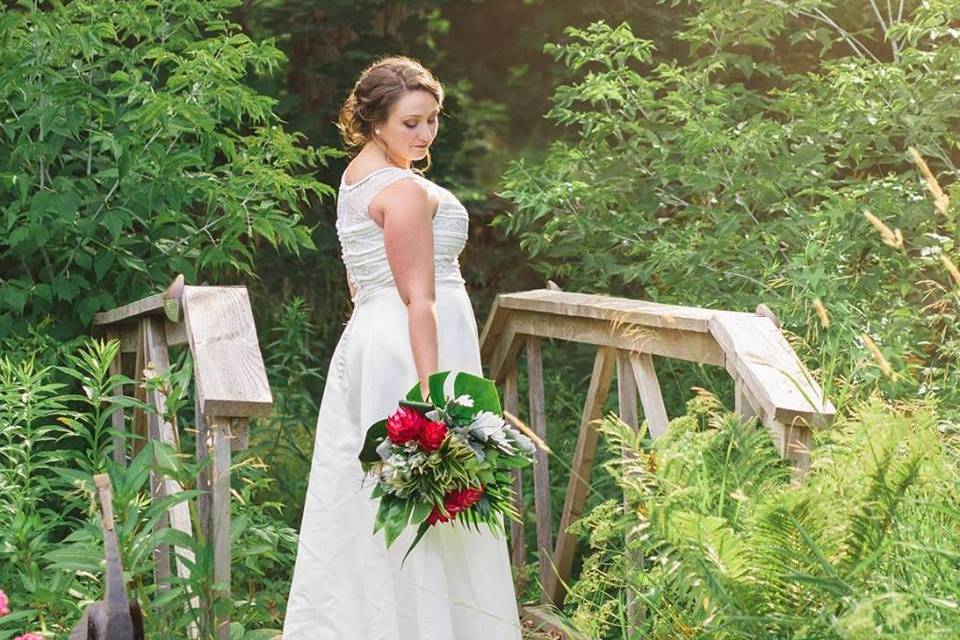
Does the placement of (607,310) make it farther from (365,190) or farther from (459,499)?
(459,499)

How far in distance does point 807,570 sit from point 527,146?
10997mm

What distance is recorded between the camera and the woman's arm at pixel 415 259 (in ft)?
12.4

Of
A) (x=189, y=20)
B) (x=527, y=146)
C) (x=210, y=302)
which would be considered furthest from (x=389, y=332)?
(x=527, y=146)

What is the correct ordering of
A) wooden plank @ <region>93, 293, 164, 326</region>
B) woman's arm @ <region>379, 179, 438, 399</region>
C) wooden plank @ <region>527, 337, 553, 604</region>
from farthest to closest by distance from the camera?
wooden plank @ <region>527, 337, 553, 604</region> < wooden plank @ <region>93, 293, 164, 326</region> < woman's arm @ <region>379, 179, 438, 399</region>

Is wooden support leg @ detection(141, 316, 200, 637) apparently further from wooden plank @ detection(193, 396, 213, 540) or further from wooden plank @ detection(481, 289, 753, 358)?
wooden plank @ detection(481, 289, 753, 358)

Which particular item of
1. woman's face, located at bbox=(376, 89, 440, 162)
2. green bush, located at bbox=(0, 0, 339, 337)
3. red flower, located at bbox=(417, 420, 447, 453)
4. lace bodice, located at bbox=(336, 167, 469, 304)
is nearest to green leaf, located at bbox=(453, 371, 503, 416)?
red flower, located at bbox=(417, 420, 447, 453)

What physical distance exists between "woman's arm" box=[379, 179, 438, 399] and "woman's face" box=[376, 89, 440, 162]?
154 mm

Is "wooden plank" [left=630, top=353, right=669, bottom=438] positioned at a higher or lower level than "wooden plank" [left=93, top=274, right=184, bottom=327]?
lower

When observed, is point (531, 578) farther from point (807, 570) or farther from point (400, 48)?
point (400, 48)

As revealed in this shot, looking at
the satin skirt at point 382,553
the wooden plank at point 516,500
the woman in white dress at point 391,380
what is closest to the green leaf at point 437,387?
the woman in white dress at point 391,380

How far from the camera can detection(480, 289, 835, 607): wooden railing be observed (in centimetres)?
307

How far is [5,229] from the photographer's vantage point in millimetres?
4574

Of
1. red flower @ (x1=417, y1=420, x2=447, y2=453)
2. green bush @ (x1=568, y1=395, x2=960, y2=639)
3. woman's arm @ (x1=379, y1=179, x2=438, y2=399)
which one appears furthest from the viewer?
woman's arm @ (x1=379, y1=179, x2=438, y2=399)

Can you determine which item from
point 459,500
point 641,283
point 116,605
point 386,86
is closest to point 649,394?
point 459,500
